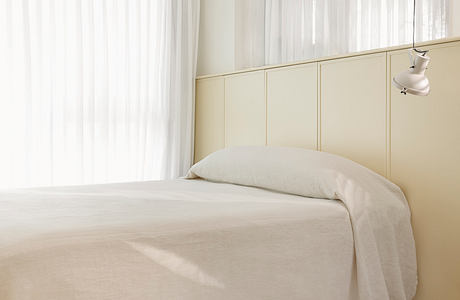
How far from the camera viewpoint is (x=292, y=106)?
2.71 meters

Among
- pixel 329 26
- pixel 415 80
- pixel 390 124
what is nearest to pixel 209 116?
pixel 329 26

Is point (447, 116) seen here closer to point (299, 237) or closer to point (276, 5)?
point (299, 237)

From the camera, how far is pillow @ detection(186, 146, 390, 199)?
1975 mm

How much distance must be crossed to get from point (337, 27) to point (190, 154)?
4.51ft

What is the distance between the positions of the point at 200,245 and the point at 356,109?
120cm

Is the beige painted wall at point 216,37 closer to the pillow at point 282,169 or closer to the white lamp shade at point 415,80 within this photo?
the pillow at point 282,169

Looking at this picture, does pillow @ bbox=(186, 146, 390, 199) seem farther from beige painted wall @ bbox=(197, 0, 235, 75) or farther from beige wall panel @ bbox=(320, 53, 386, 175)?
beige painted wall @ bbox=(197, 0, 235, 75)

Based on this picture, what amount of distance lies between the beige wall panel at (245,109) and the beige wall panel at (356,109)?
0.50m

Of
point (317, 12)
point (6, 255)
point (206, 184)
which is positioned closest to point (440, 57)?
point (317, 12)

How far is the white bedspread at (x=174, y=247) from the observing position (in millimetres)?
1218

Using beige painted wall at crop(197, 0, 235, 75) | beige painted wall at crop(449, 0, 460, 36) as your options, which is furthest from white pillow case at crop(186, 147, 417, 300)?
beige painted wall at crop(197, 0, 235, 75)

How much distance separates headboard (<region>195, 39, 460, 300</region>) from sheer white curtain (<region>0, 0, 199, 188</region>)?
0.70 meters

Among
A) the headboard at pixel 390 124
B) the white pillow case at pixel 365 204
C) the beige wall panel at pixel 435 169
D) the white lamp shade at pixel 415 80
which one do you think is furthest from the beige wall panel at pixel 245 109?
the white lamp shade at pixel 415 80

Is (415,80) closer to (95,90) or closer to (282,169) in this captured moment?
(282,169)
